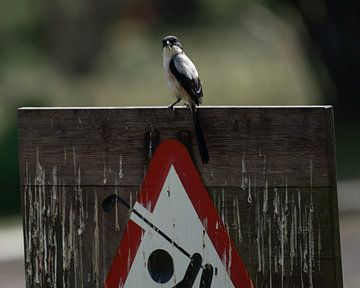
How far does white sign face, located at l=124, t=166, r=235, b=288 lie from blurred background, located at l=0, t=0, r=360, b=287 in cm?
1036

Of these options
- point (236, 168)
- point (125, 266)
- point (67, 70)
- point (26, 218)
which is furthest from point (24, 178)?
point (67, 70)

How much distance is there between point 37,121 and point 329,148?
777 millimetres

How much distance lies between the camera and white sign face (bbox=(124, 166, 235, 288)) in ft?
8.73

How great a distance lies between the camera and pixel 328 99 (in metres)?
20.0

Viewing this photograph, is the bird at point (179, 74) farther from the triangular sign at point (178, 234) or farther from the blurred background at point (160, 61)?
the blurred background at point (160, 61)

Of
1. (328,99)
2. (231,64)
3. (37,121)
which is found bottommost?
(37,121)

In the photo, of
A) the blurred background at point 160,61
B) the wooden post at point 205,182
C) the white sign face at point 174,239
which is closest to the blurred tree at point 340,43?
the blurred background at point 160,61

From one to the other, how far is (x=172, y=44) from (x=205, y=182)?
117 inches

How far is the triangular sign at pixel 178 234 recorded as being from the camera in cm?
266

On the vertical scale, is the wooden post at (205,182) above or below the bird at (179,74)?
below

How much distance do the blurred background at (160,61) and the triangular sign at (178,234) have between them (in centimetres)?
1036

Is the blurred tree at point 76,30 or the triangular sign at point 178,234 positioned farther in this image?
the blurred tree at point 76,30

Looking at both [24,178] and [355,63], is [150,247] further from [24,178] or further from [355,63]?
[355,63]

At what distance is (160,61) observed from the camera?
2419 cm
